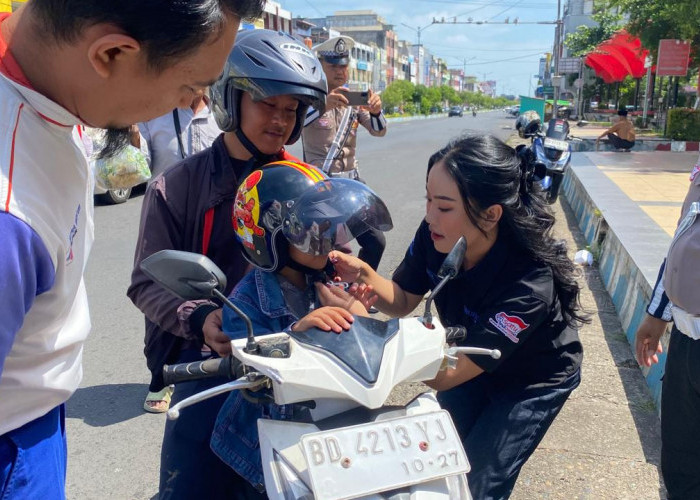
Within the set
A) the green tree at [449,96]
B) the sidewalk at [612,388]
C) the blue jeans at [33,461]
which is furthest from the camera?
the green tree at [449,96]

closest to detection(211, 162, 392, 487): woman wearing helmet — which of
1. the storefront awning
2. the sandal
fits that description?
the sandal

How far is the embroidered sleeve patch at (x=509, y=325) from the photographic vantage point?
2072mm

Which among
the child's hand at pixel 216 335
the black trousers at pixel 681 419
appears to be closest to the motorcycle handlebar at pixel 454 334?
the child's hand at pixel 216 335

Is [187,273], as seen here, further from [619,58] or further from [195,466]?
[619,58]

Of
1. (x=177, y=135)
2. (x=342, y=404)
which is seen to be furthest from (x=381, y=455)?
(x=177, y=135)

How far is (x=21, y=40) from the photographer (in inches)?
40.9

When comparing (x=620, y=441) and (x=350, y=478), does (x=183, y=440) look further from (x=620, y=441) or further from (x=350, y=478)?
(x=620, y=441)

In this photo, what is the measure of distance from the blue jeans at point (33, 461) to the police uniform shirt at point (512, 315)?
1256 mm

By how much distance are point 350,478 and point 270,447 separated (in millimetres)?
206

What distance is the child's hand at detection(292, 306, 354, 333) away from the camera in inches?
56.6

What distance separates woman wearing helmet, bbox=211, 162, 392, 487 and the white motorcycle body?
0.55 ft

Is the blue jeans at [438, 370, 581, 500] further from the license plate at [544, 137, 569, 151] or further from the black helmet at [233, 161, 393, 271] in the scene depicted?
the license plate at [544, 137, 569, 151]

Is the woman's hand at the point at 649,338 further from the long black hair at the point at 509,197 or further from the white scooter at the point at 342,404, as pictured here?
the white scooter at the point at 342,404

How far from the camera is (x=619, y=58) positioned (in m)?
27.4
